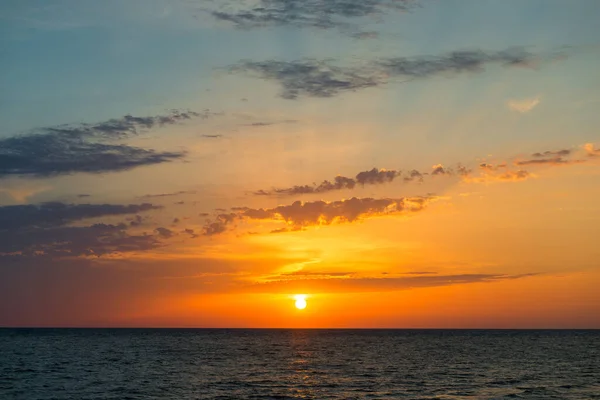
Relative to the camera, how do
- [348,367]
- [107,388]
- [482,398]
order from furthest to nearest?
[348,367], [107,388], [482,398]

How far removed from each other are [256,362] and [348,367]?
16.4 m

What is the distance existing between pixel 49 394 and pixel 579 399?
160ft

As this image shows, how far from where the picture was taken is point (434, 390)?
63.5 meters

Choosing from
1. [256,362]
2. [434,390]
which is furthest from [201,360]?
[434,390]

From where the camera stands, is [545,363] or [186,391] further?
[545,363]

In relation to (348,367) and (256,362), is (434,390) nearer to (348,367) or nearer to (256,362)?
(348,367)

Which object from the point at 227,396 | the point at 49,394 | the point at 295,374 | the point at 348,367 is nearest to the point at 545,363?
the point at 348,367

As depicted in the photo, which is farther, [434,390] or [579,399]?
[434,390]

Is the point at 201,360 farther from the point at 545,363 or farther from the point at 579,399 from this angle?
the point at 579,399

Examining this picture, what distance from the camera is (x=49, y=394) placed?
61.2m

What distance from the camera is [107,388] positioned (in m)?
65.9

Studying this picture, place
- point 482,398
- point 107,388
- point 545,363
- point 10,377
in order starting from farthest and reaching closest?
point 545,363 < point 10,377 < point 107,388 < point 482,398

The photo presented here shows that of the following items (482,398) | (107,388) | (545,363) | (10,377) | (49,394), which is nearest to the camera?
(482,398)


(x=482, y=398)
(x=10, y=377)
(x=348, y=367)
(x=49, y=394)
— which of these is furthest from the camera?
(x=348, y=367)
